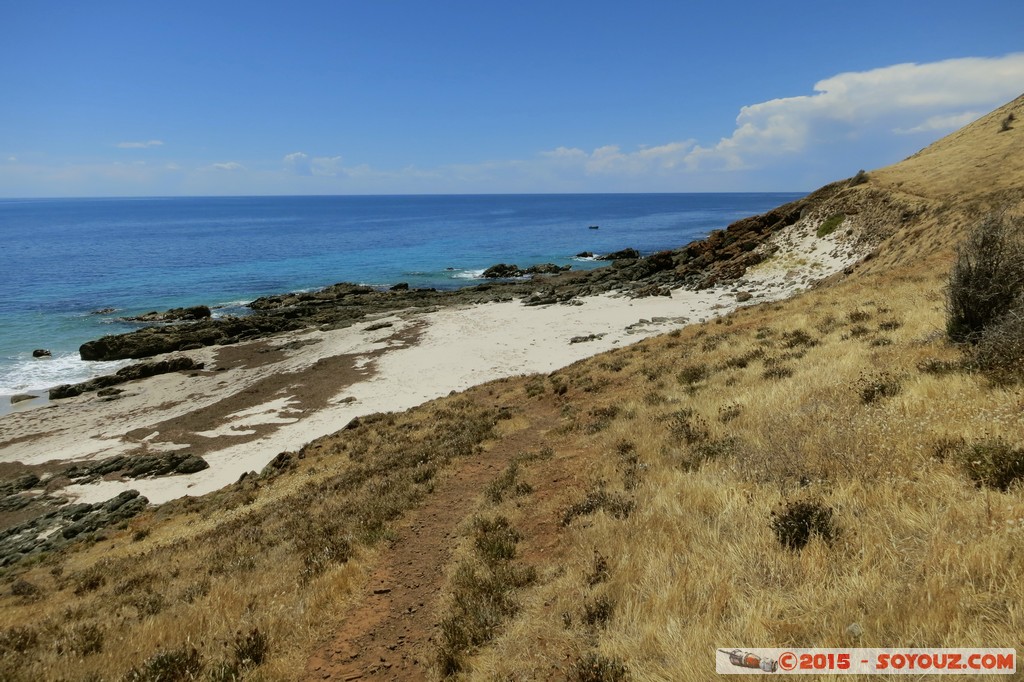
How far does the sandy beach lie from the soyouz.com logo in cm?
2007

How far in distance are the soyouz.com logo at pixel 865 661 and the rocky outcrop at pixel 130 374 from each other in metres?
37.4

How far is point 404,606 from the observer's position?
6957 millimetres

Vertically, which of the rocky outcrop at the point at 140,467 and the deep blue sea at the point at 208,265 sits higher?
the deep blue sea at the point at 208,265

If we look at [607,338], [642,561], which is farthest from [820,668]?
[607,338]

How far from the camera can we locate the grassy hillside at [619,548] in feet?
14.1

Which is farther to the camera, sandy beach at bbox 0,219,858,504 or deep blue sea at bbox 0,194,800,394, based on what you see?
deep blue sea at bbox 0,194,800,394

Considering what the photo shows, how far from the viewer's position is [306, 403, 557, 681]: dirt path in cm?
583

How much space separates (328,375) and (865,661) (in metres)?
30.1

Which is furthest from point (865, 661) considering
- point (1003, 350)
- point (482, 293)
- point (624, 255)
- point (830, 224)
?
point (624, 255)

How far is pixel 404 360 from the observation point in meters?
31.8

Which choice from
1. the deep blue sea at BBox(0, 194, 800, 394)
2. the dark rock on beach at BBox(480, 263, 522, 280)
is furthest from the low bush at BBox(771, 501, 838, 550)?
the dark rock on beach at BBox(480, 263, 522, 280)

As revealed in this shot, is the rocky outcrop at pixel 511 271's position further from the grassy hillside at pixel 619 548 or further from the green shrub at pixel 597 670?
the green shrub at pixel 597 670

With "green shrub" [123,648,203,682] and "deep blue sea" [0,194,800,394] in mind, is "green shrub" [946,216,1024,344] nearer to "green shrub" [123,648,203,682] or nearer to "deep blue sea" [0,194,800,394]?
"green shrub" [123,648,203,682]

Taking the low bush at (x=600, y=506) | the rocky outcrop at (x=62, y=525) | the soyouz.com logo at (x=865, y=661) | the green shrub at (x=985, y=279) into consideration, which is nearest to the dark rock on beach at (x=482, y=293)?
the rocky outcrop at (x=62, y=525)
